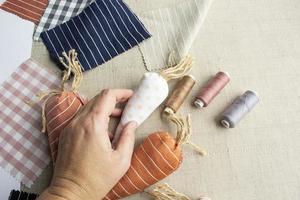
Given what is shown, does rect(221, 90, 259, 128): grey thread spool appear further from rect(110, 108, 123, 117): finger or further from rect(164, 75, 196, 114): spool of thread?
rect(110, 108, 123, 117): finger

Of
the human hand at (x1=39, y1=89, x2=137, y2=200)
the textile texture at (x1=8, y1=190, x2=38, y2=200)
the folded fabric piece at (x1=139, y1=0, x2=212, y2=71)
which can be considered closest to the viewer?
the human hand at (x1=39, y1=89, x2=137, y2=200)

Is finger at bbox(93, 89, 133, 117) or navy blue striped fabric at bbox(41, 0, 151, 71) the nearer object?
finger at bbox(93, 89, 133, 117)

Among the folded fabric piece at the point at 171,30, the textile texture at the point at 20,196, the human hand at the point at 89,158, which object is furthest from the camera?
the folded fabric piece at the point at 171,30

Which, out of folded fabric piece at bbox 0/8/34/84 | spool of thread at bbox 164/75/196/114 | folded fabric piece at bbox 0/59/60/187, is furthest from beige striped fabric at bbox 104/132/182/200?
folded fabric piece at bbox 0/8/34/84

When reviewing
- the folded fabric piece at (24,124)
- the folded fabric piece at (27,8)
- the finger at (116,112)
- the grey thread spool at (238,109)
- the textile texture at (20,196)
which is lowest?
the textile texture at (20,196)

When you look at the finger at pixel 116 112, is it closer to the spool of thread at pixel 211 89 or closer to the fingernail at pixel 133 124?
the fingernail at pixel 133 124

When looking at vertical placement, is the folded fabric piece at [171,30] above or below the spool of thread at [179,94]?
above

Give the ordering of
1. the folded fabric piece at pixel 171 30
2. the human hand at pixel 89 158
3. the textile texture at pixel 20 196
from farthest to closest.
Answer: the folded fabric piece at pixel 171 30
the textile texture at pixel 20 196
the human hand at pixel 89 158

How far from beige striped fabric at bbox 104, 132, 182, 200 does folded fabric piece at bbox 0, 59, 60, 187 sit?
0.72ft

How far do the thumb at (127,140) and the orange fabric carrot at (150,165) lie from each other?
0.14 ft

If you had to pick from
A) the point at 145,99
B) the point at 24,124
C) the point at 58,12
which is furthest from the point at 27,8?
the point at 145,99

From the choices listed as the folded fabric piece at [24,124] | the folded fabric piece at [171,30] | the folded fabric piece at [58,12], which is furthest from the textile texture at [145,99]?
the folded fabric piece at [58,12]

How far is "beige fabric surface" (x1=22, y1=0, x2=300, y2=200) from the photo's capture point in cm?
96

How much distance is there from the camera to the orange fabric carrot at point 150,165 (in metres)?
0.91
